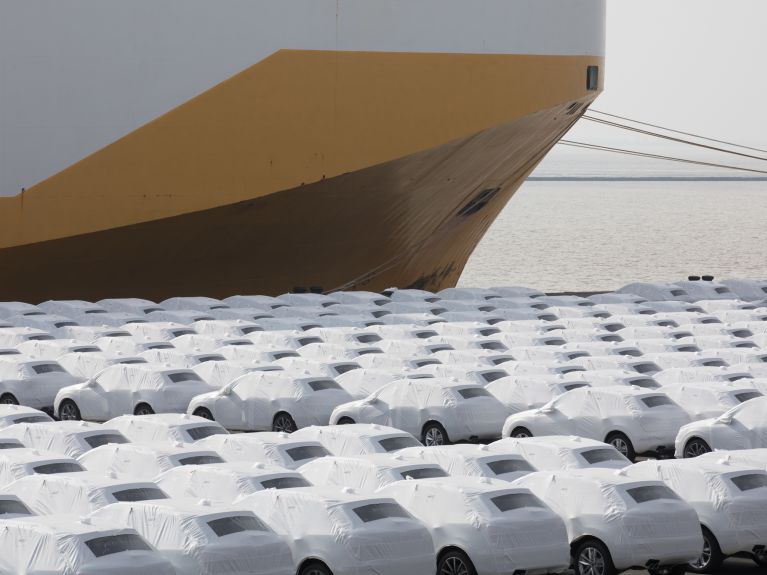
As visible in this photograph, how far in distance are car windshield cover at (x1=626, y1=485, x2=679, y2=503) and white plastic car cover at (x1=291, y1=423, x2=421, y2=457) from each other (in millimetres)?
4589

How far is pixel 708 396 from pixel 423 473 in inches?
326

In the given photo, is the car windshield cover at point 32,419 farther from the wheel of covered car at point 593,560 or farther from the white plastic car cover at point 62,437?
the wheel of covered car at point 593,560

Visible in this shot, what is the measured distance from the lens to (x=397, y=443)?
19.6m

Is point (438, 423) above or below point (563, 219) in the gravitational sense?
below

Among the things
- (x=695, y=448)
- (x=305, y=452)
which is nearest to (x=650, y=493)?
(x=305, y=452)

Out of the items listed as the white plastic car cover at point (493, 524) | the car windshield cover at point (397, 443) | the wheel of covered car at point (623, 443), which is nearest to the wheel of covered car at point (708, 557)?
the white plastic car cover at point (493, 524)

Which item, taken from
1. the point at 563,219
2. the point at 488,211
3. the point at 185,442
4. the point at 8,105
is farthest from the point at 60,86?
the point at 563,219

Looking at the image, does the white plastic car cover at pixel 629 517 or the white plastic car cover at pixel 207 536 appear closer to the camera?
the white plastic car cover at pixel 207 536

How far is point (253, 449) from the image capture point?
18.6 metres

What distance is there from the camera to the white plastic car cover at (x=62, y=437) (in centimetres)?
1928

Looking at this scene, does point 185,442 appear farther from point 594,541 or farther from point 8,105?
point 8,105

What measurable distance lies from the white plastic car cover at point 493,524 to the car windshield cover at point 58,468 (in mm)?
4202

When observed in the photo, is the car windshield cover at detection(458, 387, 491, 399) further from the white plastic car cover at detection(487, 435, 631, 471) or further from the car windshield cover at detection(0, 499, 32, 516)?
the car windshield cover at detection(0, 499, 32, 516)

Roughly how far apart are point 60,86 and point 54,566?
29.5 metres
